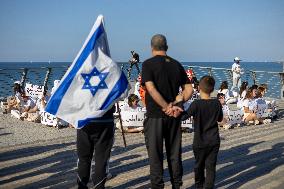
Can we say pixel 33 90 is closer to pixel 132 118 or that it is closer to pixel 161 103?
pixel 132 118

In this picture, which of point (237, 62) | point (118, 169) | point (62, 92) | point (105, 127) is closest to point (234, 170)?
point (118, 169)

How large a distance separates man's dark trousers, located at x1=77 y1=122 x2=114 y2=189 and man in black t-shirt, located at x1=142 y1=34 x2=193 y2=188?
48 cm

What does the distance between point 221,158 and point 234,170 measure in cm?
94

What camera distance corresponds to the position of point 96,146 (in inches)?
193

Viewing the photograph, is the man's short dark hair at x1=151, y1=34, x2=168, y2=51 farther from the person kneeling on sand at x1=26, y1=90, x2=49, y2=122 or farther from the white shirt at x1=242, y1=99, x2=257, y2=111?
the white shirt at x1=242, y1=99, x2=257, y2=111

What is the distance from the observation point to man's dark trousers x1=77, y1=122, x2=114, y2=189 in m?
4.88

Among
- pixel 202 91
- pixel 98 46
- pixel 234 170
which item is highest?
pixel 98 46

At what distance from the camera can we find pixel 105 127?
4910 mm

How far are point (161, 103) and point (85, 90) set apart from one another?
925mm

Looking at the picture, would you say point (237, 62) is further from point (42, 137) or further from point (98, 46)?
point (98, 46)

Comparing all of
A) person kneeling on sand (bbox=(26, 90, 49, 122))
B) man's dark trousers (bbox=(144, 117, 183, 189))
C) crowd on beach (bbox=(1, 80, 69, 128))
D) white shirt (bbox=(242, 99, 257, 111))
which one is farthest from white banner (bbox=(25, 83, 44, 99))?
man's dark trousers (bbox=(144, 117, 183, 189))

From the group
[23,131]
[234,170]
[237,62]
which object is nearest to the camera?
[234,170]

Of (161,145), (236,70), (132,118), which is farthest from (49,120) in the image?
(236,70)

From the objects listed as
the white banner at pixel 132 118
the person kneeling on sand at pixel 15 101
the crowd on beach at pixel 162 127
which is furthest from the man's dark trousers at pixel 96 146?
the person kneeling on sand at pixel 15 101
